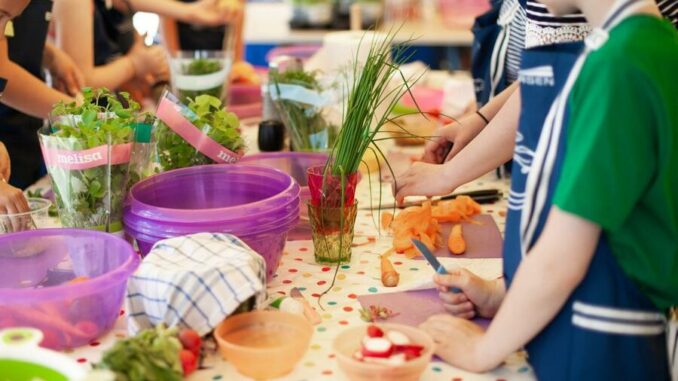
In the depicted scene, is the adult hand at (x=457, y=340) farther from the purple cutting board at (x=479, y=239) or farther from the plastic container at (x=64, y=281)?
the plastic container at (x=64, y=281)

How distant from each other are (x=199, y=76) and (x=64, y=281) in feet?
3.26

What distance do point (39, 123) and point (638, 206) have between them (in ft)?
5.71

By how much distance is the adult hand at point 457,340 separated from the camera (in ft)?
3.50

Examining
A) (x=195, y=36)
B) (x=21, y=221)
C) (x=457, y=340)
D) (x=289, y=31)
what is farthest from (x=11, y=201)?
(x=289, y=31)

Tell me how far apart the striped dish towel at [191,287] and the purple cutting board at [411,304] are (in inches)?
8.5

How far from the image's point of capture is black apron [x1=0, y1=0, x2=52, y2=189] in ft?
6.54

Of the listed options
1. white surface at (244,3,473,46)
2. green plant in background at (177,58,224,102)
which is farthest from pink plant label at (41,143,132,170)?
white surface at (244,3,473,46)

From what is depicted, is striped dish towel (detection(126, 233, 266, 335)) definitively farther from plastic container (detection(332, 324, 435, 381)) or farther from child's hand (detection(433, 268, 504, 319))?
child's hand (detection(433, 268, 504, 319))

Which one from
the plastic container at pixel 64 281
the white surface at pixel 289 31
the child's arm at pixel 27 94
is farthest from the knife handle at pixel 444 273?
the white surface at pixel 289 31

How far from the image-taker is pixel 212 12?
108 inches

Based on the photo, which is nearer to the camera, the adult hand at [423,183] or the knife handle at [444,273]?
the knife handle at [444,273]

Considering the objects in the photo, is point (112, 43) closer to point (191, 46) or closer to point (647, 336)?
point (191, 46)

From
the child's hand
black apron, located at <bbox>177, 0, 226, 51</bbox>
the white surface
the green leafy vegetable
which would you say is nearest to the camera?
the green leafy vegetable

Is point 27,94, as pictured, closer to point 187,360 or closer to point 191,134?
point 191,134
